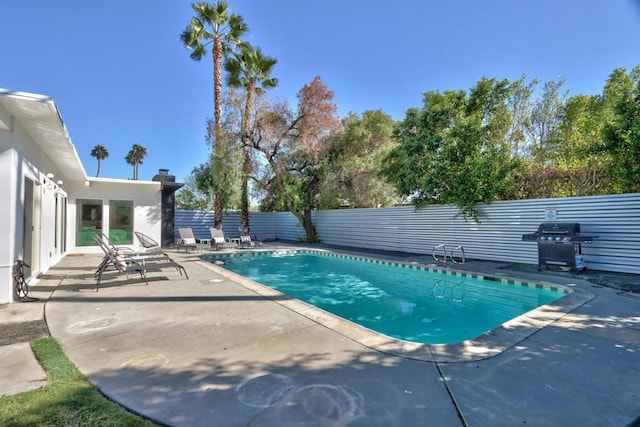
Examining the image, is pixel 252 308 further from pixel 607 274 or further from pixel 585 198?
pixel 585 198

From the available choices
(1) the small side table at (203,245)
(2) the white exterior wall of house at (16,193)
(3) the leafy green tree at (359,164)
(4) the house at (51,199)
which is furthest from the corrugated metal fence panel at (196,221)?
(2) the white exterior wall of house at (16,193)

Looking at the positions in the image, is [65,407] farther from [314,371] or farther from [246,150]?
[246,150]

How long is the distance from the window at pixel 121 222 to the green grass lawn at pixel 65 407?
12817mm

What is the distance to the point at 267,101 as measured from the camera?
16328mm

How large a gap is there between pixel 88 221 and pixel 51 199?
15.9 ft

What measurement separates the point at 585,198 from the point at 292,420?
9925 mm

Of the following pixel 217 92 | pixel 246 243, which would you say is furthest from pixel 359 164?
pixel 217 92

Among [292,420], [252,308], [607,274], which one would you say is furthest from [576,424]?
[607,274]

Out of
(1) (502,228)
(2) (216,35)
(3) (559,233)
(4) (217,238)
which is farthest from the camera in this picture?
(2) (216,35)

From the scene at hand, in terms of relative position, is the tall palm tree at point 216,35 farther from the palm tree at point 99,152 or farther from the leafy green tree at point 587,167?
the palm tree at point 99,152

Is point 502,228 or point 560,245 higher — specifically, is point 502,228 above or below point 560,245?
above

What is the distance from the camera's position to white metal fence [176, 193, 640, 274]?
7.83 m

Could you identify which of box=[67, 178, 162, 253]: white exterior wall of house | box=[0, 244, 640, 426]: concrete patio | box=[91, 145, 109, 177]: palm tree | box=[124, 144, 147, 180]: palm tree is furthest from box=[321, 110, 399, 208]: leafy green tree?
box=[91, 145, 109, 177]: palm tree

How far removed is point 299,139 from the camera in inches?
628
